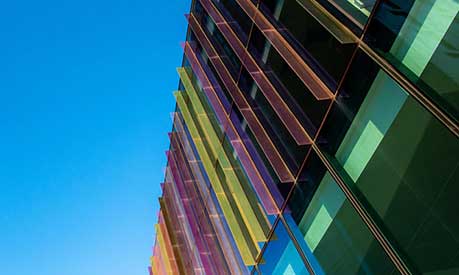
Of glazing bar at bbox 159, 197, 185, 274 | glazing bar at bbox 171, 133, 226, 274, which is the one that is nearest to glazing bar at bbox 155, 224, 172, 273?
glazing bar at bbox 159, 197, 185, 274

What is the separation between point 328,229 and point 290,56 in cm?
492

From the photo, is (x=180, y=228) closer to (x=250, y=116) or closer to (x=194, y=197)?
(x=194, y=197)

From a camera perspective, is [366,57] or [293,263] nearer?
[366,57]

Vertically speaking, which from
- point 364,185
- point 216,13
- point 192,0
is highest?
point 192,0

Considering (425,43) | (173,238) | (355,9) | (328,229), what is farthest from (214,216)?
(425,43)

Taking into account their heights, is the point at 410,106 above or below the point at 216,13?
below

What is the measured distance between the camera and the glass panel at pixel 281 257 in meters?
11.9

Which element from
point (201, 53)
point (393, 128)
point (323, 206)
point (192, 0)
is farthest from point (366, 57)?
point (192, 0)

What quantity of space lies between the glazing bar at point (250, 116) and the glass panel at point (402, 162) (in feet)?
8.84

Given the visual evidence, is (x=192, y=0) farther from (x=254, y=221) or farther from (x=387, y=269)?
(x=387, y=269)

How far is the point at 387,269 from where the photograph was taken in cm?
823


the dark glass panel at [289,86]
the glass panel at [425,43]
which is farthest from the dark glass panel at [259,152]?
the glass panel at [425,43]

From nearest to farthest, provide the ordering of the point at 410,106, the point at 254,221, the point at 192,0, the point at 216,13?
the point at 410,106 → the point at 254,221 → the point at 216,13 → the point at 192,0

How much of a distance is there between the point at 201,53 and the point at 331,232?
14.2 meters
